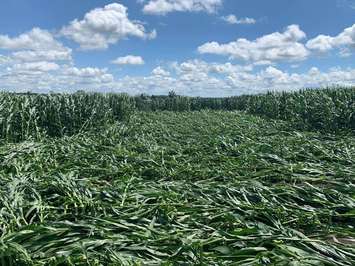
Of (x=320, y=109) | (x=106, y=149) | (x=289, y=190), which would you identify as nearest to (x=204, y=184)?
(x=289, y=190)

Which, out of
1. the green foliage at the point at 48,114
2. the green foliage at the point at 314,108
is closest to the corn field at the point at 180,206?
the green foliage at the point at 48,114

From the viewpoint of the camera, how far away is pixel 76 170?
6270mm

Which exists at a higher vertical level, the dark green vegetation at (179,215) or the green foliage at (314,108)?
the green foliage at (314,108)

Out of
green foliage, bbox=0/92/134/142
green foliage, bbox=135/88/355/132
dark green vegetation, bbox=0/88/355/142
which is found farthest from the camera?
green foliage, bbox=135/88/355/132

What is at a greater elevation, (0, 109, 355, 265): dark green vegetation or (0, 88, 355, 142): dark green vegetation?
(0, 88, 355, 142): dark green vegetation

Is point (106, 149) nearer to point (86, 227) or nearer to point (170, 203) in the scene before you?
point (170, 203)

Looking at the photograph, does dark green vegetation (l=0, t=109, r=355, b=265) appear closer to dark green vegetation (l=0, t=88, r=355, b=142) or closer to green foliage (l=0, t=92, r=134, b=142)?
green foliage (l=0, t=92, r=134, b=142)

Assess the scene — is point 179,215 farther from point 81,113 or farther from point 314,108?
point 314,108

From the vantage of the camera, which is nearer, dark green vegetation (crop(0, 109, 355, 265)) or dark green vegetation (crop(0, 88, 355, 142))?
dark green vegetation (crop(0, 109, 355, 265))

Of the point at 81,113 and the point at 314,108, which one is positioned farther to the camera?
the point at 314,108

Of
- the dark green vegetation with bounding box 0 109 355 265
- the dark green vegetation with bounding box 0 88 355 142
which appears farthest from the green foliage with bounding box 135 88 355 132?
the dark green vegetation with bounding box 0 109 355 265

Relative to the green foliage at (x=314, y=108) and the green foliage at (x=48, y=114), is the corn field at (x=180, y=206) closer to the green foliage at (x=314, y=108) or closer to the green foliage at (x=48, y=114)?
the green foliage at (x=48, y=114)

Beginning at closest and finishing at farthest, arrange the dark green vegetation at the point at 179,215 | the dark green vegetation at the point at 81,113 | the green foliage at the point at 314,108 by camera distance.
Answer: the dark green vegetation at the point at 179,215, the dark green vegetation at the point at 81,113, the green foliage at the point at 314,108

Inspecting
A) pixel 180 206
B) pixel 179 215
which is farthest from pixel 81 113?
pixel 179 215
